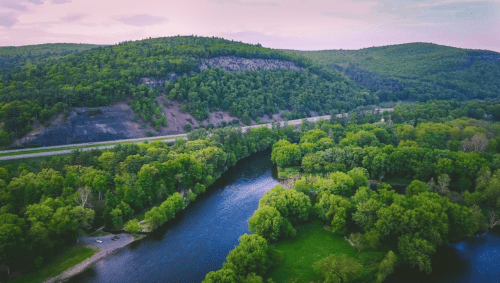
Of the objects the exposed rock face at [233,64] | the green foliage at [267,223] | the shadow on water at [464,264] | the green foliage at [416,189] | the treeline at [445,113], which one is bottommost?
the shadow on water at [464,264]

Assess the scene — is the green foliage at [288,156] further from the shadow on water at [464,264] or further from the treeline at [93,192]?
the shadow on water at [464,264]

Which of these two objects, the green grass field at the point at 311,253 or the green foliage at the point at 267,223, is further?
the green foliage at the point at 267,223

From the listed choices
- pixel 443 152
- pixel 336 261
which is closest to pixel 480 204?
pixel 443 152

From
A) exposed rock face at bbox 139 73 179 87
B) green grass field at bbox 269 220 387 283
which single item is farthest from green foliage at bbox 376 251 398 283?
exposed rock face at bbox 139 73 179 87

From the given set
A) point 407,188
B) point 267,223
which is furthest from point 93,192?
point 407,188

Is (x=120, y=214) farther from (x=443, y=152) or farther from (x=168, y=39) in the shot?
(x=168, y=39)

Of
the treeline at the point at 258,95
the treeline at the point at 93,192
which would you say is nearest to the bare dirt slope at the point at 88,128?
the treeline at the point at 93,192

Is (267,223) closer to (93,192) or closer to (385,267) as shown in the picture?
(385,267)
